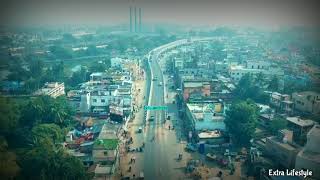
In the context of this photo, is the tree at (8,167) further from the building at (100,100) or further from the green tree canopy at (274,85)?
the green tree canopy at (274,85)

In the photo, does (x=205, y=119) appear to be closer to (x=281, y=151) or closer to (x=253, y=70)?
(x=281, y=151)

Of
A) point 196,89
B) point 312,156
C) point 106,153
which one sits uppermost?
point 196,89

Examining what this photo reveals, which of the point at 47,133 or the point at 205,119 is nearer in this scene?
the point at 47,133

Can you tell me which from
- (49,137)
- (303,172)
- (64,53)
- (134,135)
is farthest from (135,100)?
(64,53)

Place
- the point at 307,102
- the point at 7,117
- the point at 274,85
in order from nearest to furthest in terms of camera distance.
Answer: the point at 7,117 < the point at 307,102 < the point at 274,85

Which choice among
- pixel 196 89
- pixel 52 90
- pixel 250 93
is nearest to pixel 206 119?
pixel 196 89

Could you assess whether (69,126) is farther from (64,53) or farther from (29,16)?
(64,53)

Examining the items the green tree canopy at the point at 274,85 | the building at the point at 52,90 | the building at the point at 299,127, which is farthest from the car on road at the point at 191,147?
the building at the point at 52,90

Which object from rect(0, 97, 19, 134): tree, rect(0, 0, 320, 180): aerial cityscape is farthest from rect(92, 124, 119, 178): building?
rect(0, 97, 19, 134): tree
